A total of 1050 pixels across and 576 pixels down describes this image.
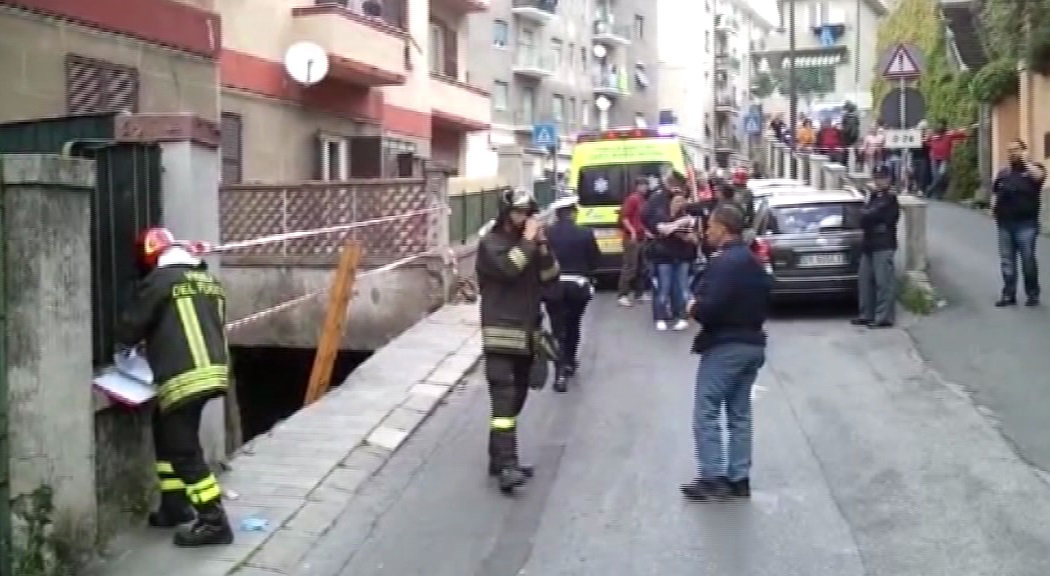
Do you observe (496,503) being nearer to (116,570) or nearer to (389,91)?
(116,570)

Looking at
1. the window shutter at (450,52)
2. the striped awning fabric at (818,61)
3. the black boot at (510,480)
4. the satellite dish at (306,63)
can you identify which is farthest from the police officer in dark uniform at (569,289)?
the striped awning fabric at (818,61)

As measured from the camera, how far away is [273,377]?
17.4 m

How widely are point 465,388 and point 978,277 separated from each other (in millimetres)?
8167

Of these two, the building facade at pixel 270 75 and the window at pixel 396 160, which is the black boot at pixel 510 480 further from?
the window at pixel 396 160

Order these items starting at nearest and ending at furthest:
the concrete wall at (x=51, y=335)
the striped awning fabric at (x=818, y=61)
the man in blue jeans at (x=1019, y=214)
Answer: the concrete wall at (x=51, y=335) → the man in blue jeans at (x=1019, y=214) → the striped awning fabric at (x=818, y=61)

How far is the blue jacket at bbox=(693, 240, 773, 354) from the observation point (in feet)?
25.7

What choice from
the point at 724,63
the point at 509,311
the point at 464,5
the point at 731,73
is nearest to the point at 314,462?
the point at 509,311

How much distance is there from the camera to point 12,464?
584cm

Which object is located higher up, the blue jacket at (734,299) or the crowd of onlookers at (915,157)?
the crowd of onlookers at (915,157)

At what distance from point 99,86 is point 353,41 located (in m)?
8.73

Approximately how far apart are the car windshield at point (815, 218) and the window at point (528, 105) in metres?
43.6

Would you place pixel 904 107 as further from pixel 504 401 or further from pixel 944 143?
pixel 504 401

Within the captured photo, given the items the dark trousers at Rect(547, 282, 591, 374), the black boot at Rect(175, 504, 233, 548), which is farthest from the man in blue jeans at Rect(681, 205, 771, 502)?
the dark trousers at Rect(547, 282, 591, 374)

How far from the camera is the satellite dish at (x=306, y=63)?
68.2 ft
